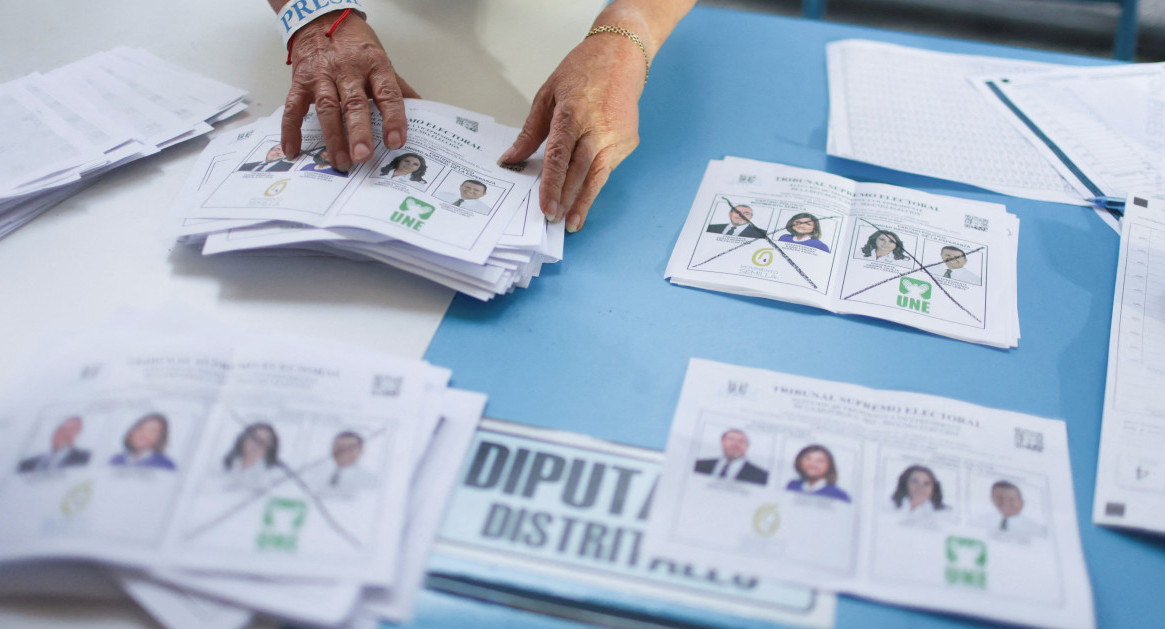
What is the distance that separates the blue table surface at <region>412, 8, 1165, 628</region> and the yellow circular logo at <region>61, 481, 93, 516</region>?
295 mm

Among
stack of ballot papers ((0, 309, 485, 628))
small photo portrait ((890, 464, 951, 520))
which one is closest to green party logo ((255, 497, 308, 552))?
stack of ballot papers ((0, 309, 485, 628))

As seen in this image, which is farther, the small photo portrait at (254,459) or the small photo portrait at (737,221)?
the small photo portrait at (737,221)

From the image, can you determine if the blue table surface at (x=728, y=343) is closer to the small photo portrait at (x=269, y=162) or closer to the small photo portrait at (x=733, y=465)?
the small photo portrait at (x=733, y=465)

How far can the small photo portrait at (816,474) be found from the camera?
0.69 m

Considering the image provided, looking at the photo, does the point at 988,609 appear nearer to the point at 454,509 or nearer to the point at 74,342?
the point at 454,509

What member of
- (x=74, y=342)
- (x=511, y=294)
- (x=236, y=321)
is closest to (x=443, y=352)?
(x=511, y=294)

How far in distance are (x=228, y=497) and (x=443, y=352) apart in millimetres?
261

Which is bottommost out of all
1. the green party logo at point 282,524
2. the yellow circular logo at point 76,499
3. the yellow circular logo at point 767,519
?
the yellow circular logo at point 76,499

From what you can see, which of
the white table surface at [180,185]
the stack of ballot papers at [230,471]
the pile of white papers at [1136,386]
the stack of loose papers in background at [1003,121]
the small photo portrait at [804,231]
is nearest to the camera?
the stack of ballot papers at [230,471]

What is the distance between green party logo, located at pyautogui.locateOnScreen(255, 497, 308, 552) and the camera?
2.02ft

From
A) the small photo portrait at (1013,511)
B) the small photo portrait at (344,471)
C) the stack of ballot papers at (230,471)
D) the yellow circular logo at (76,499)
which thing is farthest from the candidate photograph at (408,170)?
the small photo portrait at (1013,511)

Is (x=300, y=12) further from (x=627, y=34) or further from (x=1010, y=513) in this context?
(x=1010, y=513)

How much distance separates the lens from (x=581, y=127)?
3.15ft

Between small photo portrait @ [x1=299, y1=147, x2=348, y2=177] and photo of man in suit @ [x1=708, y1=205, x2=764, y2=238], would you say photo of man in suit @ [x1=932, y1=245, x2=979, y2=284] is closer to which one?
photo of man in suit @ [x1=708, y1=205, x2=764, y2=238]
